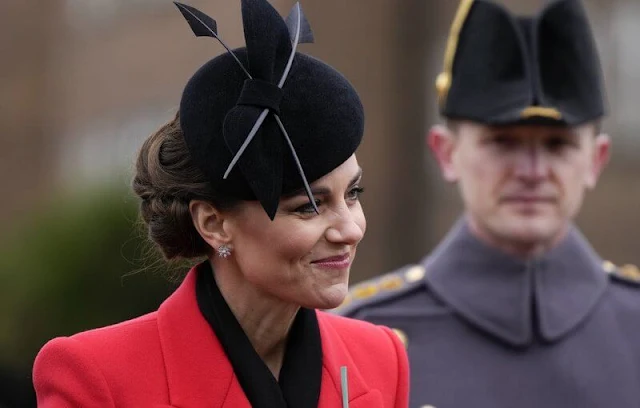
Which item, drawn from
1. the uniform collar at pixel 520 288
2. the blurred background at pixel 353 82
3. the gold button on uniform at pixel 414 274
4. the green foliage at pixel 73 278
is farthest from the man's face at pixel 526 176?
the blurred background at pixel 353 82

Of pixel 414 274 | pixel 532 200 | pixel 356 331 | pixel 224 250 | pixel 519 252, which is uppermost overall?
pixel 224 250

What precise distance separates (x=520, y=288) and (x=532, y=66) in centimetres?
78

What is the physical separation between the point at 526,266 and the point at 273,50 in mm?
2229

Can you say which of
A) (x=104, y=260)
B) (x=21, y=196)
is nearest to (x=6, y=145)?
Result: (x=21, y=196)

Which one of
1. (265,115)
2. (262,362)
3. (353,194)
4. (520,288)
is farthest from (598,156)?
(265,115)

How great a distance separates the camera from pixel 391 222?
13039 millimetres

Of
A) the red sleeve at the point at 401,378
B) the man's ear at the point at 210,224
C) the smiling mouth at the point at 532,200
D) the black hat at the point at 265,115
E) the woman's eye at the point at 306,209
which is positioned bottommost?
the smiling mouth at the point at 532,200

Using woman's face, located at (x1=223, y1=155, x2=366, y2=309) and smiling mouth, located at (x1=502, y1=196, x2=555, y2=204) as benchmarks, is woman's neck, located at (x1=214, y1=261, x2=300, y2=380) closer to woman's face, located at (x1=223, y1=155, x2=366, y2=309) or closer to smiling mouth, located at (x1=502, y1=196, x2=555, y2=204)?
woman's face, located at (x1=223, y1=155, x2=366, y2=309)

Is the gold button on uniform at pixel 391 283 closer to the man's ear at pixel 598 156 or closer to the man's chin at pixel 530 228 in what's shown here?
the man's chin at pixel 530 228

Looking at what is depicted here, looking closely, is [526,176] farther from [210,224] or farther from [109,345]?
[109,345]

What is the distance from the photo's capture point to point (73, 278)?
8.77m

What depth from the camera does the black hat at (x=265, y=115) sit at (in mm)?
3166

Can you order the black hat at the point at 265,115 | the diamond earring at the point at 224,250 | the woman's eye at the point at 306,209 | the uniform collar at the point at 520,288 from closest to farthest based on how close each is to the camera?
the black hat at the point at 265,115 → the woman's eye at the point at 306,209 → the diamond earring at the point at 224,250 → the uniform collar at the point at 520,288

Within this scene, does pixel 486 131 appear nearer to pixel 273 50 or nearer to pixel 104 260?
pixel 273 50
